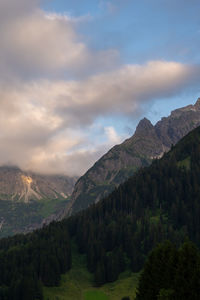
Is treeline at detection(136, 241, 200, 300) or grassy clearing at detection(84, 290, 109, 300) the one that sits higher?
treeline at detection(136, 241, 200, 300)

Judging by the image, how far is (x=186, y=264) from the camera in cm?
6756

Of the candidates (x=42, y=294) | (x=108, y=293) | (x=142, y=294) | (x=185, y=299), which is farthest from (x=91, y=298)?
(x=185, y=299)

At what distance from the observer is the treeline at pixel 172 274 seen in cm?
6575

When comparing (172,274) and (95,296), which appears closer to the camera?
(172,274)

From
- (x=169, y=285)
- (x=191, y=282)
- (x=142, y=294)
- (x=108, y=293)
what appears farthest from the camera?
(x=108, y=293)

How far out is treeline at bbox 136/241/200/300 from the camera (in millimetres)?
65750

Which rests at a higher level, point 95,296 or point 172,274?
point 172,274

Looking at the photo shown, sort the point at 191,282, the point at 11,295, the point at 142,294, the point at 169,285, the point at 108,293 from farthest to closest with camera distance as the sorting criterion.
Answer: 1. the point at 108,293
2. the point at 11,295
3. the point at 142,294
4. the point at 169,285
5. the point at 191,282

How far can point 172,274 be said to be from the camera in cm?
7331

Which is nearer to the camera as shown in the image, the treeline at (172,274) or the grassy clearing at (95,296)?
the treeline at (172,274)

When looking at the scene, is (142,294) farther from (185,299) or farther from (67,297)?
(67,297)

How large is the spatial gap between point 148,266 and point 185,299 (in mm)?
14748

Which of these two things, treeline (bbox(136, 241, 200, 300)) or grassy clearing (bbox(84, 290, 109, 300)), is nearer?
treeline (bbox(136, 241, 200, 300))

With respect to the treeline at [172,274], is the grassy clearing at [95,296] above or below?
below
